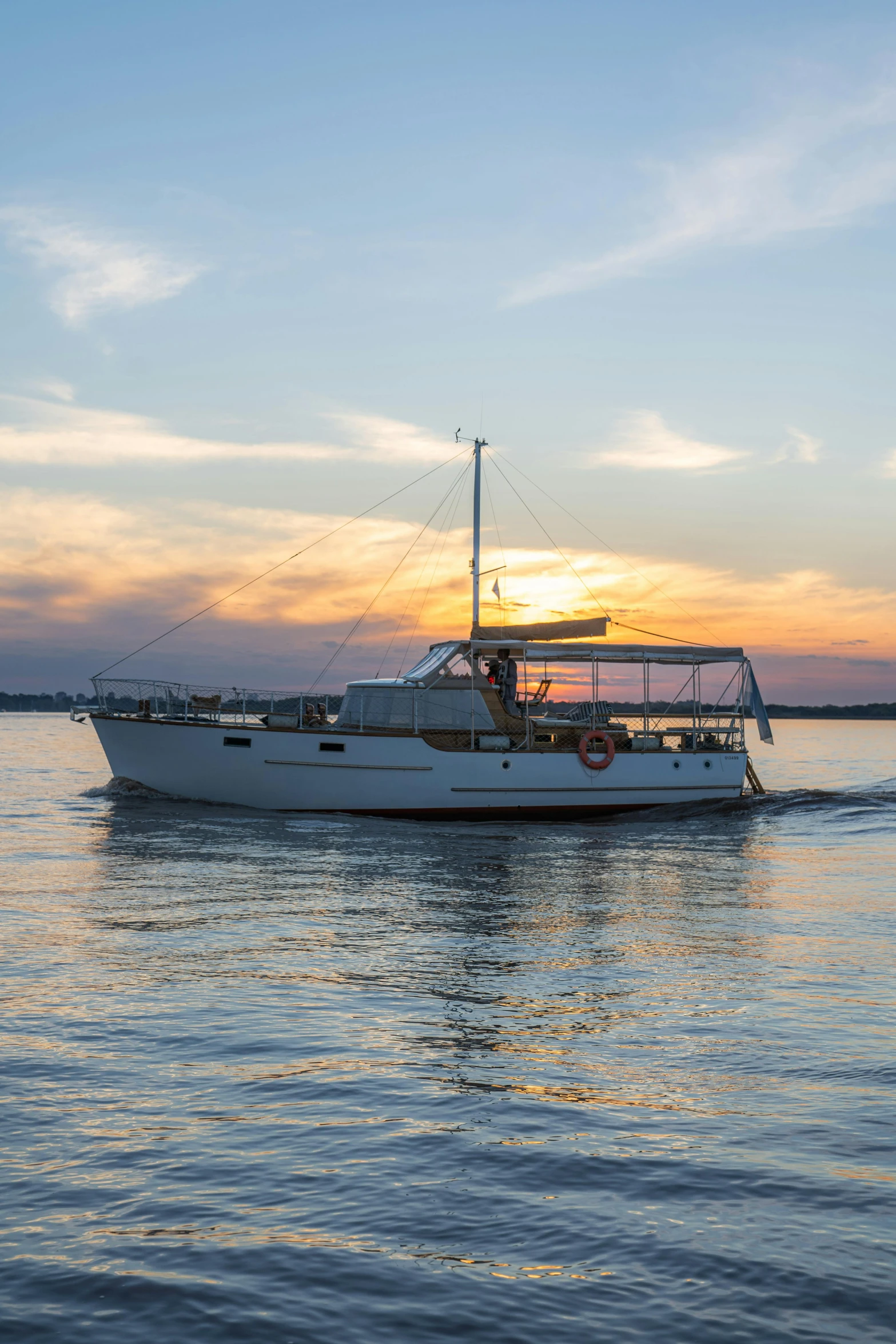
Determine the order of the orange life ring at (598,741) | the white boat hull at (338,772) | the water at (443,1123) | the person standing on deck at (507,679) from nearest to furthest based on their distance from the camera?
the water at (443,1123)
the white boat hull at (338,772)
the orange life ring at (598,741)
the person standing on deck at (507,679)

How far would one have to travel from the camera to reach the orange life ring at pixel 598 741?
29.9 meters

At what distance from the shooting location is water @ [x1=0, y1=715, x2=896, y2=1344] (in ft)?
15.3

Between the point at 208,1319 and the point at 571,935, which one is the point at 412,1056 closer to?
the point at 208,1319

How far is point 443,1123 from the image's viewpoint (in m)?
6.69

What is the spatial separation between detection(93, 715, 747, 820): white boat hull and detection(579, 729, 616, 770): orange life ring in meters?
0.19

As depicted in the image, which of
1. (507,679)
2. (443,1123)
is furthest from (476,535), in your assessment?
(443,1123)

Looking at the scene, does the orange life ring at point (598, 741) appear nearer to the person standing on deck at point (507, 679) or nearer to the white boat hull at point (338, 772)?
the white boat hull at point (338, 772)

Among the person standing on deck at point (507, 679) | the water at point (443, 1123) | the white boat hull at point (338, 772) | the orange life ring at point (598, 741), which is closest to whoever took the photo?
the water at point (443, 1123)

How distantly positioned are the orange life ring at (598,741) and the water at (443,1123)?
13995 millimetres

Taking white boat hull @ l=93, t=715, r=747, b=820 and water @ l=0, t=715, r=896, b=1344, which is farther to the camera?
white boat hull @ l=93, t=715, r=747, b=820

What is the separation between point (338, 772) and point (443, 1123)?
69.7ft

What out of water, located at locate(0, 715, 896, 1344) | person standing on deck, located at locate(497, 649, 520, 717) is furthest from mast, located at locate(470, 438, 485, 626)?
water, located at locate(0, 715, 896, 1344)

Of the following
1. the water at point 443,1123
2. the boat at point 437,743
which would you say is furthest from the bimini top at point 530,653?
the water at point 443,1123

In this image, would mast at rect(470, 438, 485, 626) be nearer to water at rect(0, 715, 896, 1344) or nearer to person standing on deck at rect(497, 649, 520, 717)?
person standing on deck at rect(497, 649, 520, 717)
